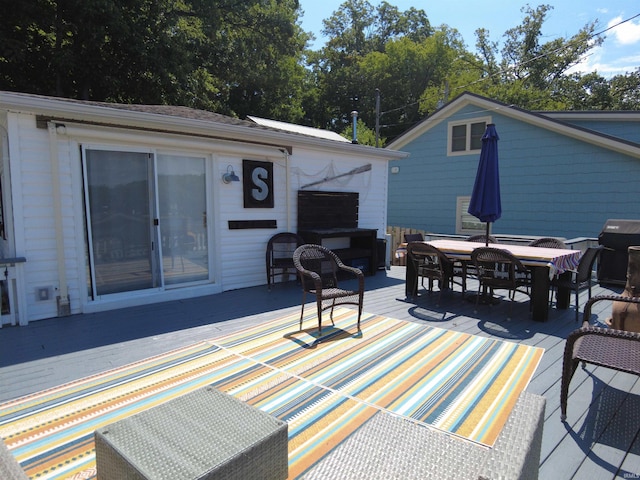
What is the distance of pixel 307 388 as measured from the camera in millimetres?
2625

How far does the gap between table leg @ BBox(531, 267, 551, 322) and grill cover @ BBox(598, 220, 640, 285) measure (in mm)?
2846

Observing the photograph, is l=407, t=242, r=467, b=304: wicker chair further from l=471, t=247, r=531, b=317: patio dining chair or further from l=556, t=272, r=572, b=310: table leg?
l=556, t=272, r=572, b=310: table leg

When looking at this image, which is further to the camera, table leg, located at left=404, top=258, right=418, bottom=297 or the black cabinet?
the black cabinet

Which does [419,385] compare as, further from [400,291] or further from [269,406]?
[400,291]

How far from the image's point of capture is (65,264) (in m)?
4.22

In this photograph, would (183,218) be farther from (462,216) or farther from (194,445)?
(462,216)

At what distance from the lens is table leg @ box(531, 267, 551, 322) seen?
13.7ft

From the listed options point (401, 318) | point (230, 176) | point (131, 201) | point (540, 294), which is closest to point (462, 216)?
point (540, 294)

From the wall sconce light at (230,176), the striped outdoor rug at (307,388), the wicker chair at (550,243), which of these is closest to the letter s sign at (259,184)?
the wall sconce light at (230,176)

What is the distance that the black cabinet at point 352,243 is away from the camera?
20.7 feet

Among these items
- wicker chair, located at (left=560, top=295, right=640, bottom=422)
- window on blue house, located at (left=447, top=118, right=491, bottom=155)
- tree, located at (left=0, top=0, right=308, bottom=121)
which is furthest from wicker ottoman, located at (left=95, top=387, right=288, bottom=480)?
tree, located at (left=0, top=0, right=308, bottom=121)

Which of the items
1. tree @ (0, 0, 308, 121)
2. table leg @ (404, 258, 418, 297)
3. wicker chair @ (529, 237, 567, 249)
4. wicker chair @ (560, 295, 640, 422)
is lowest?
table leg @ (404, 258, 418, 297)

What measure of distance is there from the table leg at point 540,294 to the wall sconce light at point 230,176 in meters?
4.19

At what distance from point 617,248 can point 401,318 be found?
4340mm
